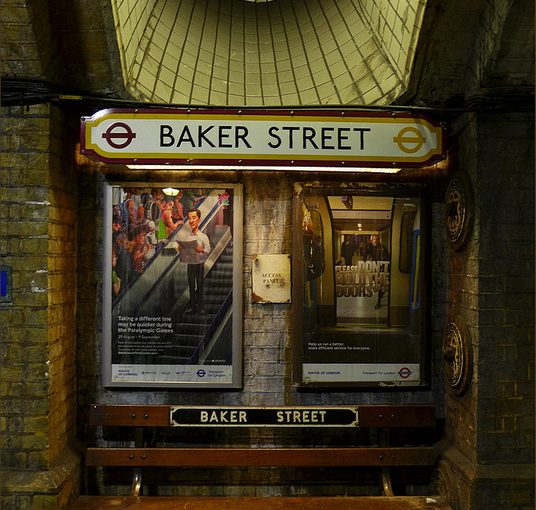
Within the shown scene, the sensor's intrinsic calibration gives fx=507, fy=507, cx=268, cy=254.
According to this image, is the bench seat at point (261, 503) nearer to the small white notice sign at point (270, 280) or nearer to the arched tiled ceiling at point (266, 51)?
the small white notice sign at point (270, 280)

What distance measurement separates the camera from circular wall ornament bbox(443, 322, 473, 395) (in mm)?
3904

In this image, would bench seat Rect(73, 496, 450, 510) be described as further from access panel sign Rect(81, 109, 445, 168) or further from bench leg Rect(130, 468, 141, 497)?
access panel sign Rect(81, 109, 445, 168)

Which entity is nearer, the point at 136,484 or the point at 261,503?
the point at 261,503

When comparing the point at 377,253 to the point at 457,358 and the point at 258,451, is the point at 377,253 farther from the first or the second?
the point at 258,451

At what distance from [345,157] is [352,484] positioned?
2.80 meters

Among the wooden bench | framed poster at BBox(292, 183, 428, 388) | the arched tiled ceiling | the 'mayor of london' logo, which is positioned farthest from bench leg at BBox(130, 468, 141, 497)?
the arched tiled ceiling

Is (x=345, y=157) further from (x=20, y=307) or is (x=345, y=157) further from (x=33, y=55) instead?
(x=20, y=307)

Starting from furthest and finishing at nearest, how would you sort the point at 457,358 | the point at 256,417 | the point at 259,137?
the point at 256,417 < the point at 457,358 < the point at 259,137

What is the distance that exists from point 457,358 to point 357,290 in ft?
3.14

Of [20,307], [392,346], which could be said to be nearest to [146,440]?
[20,307]

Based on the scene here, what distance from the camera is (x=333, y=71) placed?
4.95 metres

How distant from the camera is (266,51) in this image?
5.25 metres

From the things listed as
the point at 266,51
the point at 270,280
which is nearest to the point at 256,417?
the point at 270,280

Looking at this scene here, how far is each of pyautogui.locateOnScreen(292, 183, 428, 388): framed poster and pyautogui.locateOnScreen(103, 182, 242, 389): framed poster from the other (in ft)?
1.94
